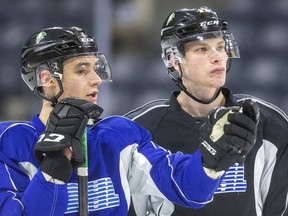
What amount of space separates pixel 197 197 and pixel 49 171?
42 centimetres

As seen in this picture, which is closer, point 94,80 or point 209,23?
point 94,80

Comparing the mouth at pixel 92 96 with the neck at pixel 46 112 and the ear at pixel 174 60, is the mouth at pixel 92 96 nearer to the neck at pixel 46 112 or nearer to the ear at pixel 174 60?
the neck at pixel 46 112

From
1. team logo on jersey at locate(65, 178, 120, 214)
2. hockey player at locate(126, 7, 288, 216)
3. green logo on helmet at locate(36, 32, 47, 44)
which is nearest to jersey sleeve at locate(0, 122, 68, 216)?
team logo on jersey at locate(65, 178, 120, 214)

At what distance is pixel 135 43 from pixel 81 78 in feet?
8.32

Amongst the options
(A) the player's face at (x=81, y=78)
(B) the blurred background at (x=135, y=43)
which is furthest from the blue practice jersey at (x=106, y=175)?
(B) the blurred background at (x=135, y=43)

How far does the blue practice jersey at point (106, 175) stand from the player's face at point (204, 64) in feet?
1.61

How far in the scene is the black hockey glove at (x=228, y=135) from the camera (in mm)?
2168

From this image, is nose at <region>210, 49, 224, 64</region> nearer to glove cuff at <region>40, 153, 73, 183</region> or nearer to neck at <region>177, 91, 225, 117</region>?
neck at <region>177, 91, 225, 117</region>

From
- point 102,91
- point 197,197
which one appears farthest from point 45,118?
point 102,91

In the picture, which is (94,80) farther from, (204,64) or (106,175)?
(204,64)

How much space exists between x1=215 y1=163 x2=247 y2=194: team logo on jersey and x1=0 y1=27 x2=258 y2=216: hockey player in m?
0.43

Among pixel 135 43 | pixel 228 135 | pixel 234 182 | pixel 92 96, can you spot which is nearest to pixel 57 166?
pixel 92 96

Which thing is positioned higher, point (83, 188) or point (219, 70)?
point (219, 70)

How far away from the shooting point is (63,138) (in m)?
2.32
